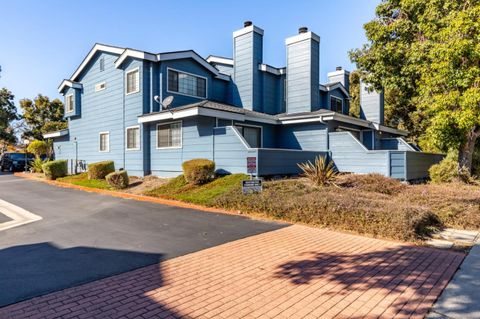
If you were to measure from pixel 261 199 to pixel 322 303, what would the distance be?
224 inches

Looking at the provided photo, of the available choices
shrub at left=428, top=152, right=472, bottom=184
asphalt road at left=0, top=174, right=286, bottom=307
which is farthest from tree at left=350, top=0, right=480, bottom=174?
asphalt road at left=0, top=174, right=286, bottom=307

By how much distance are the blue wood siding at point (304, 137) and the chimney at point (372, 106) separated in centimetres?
863

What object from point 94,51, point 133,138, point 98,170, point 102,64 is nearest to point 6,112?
point 94,51

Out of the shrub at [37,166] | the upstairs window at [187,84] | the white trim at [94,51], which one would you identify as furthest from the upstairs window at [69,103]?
the upstairs window at [187,84]

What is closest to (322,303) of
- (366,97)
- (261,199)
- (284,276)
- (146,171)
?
(284,276)

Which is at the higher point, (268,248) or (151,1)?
A: (151,1)

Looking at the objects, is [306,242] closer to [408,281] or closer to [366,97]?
[408,281]

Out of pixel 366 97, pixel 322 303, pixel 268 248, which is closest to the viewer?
pixel 322 303

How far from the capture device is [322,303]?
3658mm

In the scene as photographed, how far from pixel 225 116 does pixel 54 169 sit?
40.4 feet

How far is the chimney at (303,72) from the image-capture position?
18125 millimetres

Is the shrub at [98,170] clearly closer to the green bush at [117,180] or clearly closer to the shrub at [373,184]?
the green bush at [117,180]

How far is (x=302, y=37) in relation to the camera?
1848 cm

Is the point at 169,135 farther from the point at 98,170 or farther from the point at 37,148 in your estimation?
the point at 37,148
